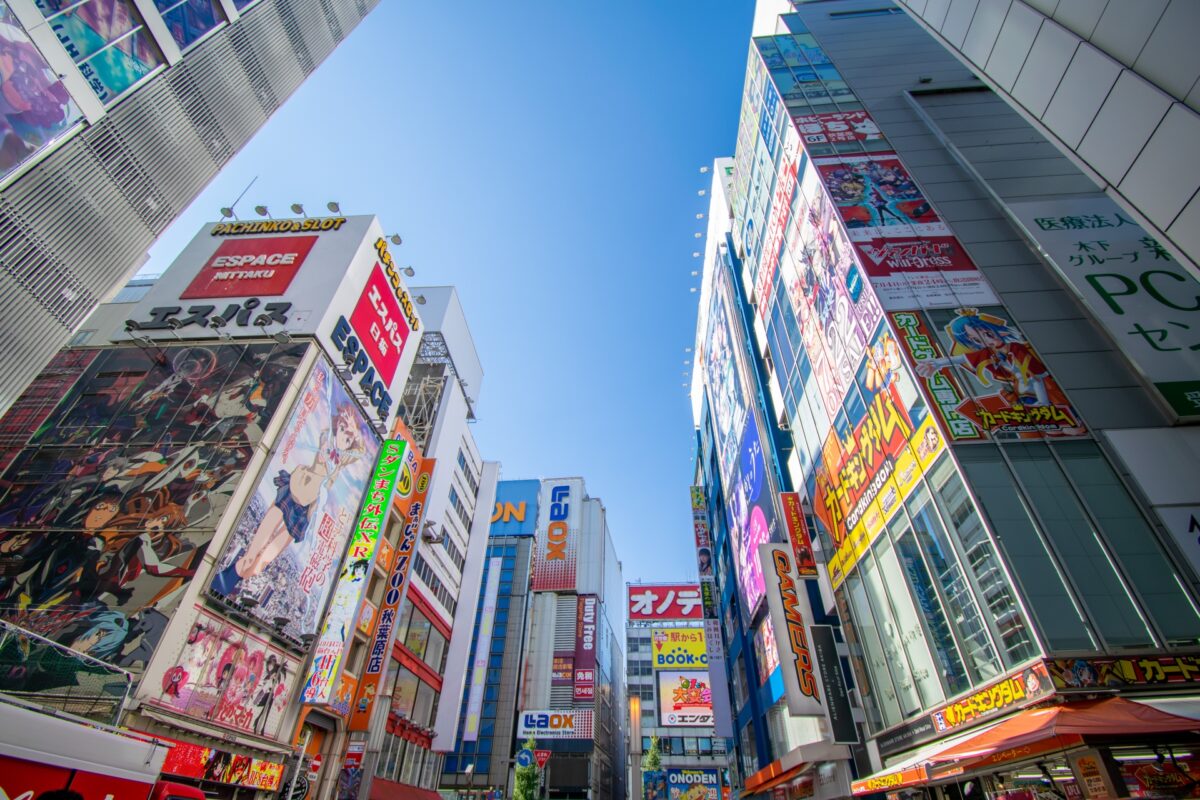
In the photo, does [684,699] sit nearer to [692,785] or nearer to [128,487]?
[692,785]

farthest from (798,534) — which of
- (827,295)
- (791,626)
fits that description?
(827,295)

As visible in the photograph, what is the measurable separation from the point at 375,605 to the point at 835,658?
2257 centimetres

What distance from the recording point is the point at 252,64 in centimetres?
2284

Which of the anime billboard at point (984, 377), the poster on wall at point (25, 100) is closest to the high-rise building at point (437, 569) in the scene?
the poster on wall at point (25, 100)

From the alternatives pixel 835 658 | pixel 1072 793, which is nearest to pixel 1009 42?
pixel 1072 793

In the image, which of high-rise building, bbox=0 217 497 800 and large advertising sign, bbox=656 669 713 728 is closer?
high-rise building, bbox=0 217 497 800

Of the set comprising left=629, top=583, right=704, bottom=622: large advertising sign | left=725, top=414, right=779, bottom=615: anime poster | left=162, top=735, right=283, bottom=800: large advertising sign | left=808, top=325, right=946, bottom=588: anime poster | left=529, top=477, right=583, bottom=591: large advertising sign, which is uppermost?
left=529, top=477, right=583, bottom=591: large advertising sign

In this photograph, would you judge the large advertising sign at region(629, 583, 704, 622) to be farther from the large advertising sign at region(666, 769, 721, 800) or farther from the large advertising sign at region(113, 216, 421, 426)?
the large advertising sign at region(113, 216, 421, 426)

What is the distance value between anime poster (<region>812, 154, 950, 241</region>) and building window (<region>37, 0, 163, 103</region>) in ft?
76.1

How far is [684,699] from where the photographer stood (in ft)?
167

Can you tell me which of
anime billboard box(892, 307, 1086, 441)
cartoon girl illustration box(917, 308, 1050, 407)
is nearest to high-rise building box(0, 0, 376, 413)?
anime billboard box(892, 307, 1086, 441)

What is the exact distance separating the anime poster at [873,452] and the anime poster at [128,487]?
2130 centimetres

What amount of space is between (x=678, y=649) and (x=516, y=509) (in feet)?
122

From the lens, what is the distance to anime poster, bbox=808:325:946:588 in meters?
14.8
